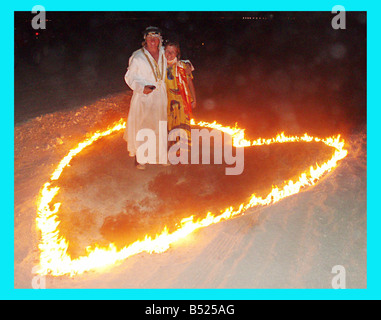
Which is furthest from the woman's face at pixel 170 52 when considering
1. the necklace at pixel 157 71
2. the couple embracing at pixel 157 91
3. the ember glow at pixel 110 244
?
the ember glow at pixel 110 244

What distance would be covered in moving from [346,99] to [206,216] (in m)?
7.11

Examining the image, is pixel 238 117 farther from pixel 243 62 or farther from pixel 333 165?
pixel 243 62

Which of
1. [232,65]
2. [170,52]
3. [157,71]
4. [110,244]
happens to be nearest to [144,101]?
[157,71]

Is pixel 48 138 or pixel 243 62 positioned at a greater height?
pixel 243 62

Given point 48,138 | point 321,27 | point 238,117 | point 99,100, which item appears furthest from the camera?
point 321,27

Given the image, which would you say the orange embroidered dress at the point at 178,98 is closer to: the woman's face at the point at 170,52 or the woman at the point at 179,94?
the woman at the point at 179,94

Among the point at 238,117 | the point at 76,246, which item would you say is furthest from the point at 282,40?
the point at 76,246

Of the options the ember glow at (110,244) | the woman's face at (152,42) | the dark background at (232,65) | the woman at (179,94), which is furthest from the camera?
the dark background at (232,65)

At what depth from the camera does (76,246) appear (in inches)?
162

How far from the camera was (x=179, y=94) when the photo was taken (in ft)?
18.7

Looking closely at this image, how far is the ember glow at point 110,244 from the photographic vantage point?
3867mm

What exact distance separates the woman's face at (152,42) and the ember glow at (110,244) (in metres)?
2.31

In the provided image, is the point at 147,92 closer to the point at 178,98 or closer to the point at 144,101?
the point at 144,101

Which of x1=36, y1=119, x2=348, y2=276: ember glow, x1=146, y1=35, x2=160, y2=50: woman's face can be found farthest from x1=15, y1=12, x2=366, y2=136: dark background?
x1=36, y1=119, x2=348, y2=276: ember glow
